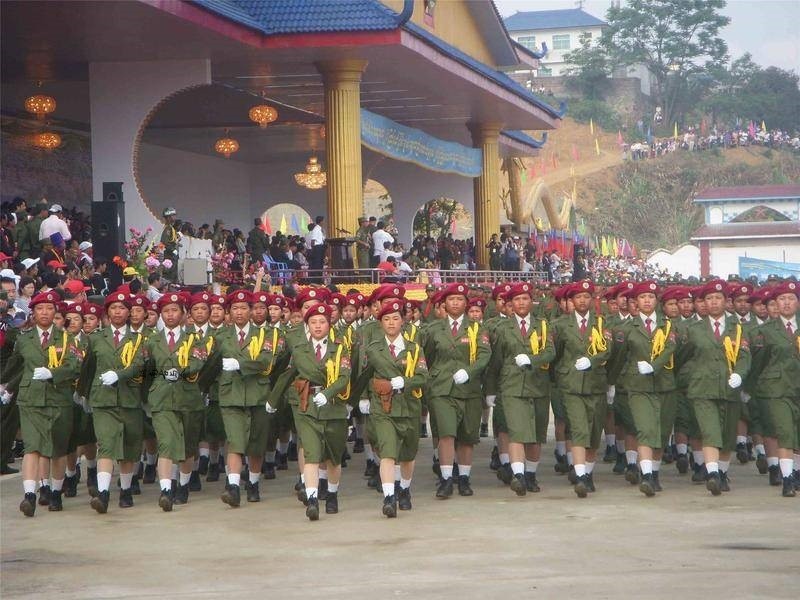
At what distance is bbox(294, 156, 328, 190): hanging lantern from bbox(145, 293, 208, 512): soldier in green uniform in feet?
65.5

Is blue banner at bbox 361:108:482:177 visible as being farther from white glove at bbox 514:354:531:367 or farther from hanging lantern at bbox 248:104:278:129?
white glove at bbox 514:354:531:367

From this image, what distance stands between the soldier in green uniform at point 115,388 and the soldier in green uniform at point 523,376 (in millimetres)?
3184

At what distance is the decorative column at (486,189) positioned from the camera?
33062 mm

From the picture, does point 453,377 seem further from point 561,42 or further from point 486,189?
point 561,42

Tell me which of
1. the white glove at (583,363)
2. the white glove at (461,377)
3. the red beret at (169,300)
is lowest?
the white glove at (461,377)

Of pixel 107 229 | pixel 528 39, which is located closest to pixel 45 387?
pixel 107 229

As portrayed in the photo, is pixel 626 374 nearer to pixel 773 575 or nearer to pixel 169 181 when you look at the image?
pixel 773 575

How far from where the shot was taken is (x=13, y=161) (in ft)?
81.4

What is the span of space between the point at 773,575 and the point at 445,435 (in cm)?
431

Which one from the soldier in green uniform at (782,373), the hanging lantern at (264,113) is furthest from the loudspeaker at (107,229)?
the soldier in green uniform at (782,373)

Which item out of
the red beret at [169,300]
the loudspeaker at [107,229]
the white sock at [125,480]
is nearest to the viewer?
the red beret at [169,300]

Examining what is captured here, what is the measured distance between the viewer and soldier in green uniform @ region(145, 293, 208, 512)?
11695 millimetres

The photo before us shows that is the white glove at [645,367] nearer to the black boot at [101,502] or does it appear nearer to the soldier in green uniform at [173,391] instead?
the soldier in green uniform at [173,391]

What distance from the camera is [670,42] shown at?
96000mm
